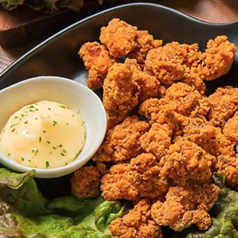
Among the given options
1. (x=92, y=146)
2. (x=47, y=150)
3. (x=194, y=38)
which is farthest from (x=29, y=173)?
(x=194, y=38)

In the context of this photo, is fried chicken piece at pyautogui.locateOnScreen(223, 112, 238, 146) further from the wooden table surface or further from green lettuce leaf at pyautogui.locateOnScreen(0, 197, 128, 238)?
the wooden table surface

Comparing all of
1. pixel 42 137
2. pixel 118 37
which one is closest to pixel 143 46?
pixel 118 37

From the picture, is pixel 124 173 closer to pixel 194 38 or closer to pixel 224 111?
pixel 224 111

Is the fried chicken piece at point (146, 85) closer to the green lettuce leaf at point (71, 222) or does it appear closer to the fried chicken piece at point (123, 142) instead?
the fried chicken piece at point (123, 142)

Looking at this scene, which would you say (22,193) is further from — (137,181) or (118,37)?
(118,37)

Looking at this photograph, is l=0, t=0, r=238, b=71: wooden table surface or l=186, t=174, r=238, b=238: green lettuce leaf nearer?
l=186, t=174, r=238, b=238: green lettuce leaf

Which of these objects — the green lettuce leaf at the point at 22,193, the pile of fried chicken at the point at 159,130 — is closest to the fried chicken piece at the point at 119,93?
the pile of fried chicken at the point at 159,130

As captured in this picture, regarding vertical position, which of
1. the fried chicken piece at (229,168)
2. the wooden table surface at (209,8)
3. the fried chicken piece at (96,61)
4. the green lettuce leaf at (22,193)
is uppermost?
the fried chicken piece at (96,61)

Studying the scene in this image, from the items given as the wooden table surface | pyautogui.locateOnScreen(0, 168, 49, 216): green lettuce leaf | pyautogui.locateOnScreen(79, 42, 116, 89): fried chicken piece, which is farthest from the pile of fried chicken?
the wooden table surface
